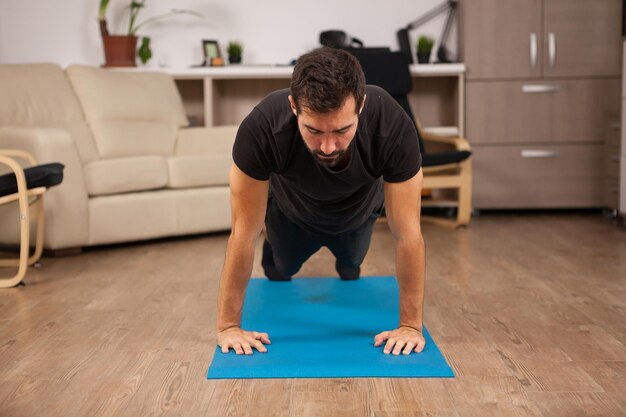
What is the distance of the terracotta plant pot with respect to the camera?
4973 millimetres

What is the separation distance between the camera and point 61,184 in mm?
3643

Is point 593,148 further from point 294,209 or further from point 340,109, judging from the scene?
point 340,109

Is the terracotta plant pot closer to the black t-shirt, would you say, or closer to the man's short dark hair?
the black t-shirt

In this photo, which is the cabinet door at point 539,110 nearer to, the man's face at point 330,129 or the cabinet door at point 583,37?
the cabinet door at point 583,37

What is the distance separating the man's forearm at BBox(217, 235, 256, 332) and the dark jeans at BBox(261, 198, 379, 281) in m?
0.47

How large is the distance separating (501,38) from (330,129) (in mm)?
3469

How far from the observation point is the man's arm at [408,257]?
1.98 metres

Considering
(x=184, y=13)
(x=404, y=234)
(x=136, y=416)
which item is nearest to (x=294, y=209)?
(x=404, y=234)

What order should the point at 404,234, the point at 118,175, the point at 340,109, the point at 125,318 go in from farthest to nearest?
the point at 118,175 < the point at 125,318 < the point at 404,234 < the point at 340,109

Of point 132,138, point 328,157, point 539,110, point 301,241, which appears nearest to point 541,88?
point 539,110

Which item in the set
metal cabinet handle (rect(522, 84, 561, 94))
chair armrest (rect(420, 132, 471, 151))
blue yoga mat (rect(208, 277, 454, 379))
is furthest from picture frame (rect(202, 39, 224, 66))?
blue yoga mat (rect(208, 277, 454, 379))

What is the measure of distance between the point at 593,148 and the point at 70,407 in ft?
12.9

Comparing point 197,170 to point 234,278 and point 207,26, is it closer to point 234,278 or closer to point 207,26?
point 207,26

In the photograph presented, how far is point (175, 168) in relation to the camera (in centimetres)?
409
